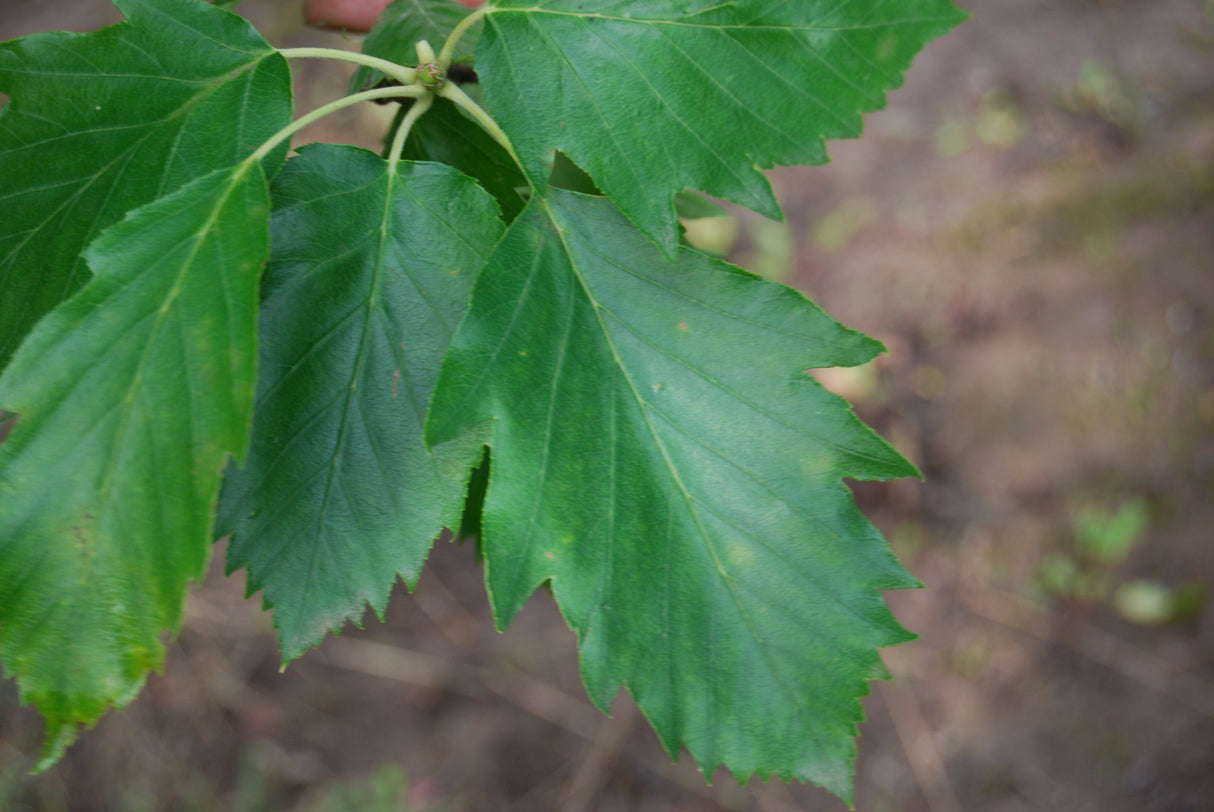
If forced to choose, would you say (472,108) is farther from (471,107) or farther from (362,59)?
(362,59)

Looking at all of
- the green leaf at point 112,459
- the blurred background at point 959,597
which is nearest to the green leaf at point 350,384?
the green leaf at point 112,459

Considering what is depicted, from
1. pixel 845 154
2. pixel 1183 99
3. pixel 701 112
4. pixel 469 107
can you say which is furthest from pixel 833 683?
pixel 1183 99

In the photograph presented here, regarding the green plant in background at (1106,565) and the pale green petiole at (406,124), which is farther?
the green plant in background at (1106,565)

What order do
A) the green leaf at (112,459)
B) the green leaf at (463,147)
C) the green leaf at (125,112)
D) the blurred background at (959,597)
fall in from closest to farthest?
the green leaf at (112,459), the green leaf at (125,112), the green leaf at (463,147), the blurred background at (959,597)

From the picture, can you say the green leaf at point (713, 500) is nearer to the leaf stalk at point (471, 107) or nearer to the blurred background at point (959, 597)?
the leaf stalk at point (471, 107)

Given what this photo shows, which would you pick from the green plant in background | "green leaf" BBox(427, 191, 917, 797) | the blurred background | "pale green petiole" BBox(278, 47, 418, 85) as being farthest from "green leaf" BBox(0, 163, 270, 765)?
the green plant in background

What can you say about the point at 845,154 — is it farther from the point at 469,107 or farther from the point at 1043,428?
the point at 469,107
